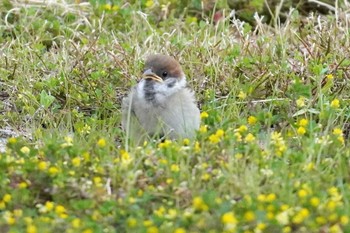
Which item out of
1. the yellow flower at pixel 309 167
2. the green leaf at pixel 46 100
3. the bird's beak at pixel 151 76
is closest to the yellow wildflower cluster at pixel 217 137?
the yellow flower at pixel 309 167

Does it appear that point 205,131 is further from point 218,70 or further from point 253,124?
point 218,70

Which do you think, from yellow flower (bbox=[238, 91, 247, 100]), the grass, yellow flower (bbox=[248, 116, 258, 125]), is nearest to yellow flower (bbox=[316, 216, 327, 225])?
the grass

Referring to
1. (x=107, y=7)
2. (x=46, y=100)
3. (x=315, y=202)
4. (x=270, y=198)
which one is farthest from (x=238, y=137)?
(x=107, y=7)

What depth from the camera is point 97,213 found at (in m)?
4.84

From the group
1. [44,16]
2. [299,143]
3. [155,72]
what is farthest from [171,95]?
[44,16]

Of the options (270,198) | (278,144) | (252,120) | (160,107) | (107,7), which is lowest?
(107,7)

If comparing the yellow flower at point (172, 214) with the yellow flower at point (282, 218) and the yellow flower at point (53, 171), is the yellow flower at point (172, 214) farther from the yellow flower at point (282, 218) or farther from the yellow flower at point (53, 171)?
the yellow flower at point (53, 171)

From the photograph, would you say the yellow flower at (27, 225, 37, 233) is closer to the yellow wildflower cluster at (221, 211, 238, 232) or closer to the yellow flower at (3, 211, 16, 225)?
the yellow flower at (3, 211, 16, 225)

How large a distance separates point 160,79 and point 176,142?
646 millimetres

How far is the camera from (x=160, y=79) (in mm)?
6254

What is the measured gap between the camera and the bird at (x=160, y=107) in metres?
5.97

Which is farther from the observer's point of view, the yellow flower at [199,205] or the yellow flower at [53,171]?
the yellow flower at [53,171]

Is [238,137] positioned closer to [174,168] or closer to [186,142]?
[186,142]

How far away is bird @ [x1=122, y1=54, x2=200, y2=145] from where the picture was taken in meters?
→ 5.97
